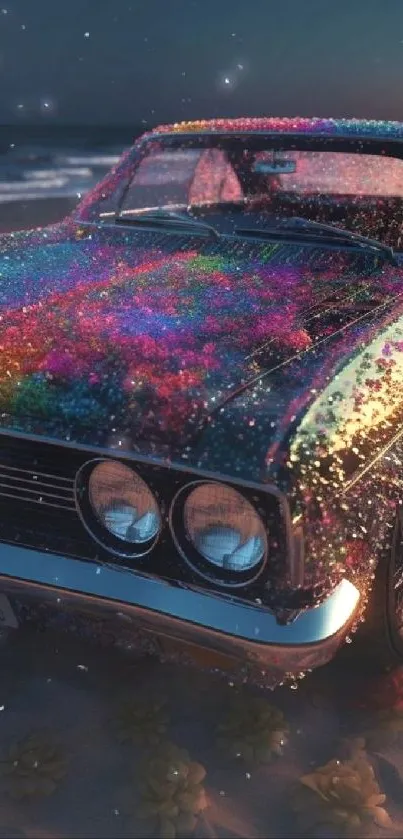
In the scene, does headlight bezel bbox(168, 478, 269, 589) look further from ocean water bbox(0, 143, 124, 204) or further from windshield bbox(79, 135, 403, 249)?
ocean water bbox(0, 143, 124, 204)

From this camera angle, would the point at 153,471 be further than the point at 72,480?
No

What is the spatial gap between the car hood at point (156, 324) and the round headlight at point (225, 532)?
0.46 feet

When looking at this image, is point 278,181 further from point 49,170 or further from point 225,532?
point 49,170

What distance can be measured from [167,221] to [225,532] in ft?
5.46

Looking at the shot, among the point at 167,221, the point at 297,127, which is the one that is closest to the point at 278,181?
the point at 297,127

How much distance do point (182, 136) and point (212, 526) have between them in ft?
7.17

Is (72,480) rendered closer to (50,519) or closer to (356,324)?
(50,519)

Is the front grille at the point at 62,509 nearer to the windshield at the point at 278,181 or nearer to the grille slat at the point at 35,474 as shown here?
the grille slat at the point at 35,474

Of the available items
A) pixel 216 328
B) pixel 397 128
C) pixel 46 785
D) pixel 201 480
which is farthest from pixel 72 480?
pixel 397 128

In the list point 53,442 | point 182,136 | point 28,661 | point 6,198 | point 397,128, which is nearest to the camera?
point 53,442

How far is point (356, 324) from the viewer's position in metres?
2.11

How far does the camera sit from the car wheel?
1.94 m

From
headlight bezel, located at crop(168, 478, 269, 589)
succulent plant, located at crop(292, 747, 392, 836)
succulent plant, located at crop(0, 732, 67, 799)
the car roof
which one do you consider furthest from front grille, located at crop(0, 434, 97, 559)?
the car roof

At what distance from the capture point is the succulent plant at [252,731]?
201cm
